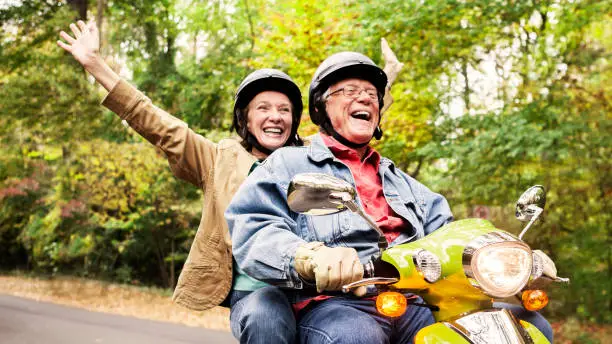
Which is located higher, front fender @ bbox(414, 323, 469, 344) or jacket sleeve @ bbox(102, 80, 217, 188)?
jacket sleeve @ bbox(102, 80, 217, 188)

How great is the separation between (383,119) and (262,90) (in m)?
7.07

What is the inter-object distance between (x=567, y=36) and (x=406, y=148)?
11.0 feet

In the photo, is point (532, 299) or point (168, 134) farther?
point (168, 134)

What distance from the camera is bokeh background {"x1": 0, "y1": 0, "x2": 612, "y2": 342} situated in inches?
380

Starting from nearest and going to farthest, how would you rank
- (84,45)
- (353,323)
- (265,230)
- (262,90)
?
1. (353,323)
2. (265,230)
3. (262,90)
4. (84,45)

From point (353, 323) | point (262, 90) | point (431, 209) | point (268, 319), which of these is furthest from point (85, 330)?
point (353, 323)

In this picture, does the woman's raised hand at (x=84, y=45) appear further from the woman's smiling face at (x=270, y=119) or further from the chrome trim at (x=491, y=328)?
the chrome trim at (x=491, y=328)

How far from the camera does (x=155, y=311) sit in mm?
13586

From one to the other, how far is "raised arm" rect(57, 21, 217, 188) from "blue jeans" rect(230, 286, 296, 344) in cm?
188

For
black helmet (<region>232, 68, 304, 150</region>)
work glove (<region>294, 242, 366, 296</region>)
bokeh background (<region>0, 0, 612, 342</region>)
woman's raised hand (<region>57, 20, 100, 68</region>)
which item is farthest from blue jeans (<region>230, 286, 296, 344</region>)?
bokeh background (<region>0, 0, 612, 342</region>)

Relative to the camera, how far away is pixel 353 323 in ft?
7.20

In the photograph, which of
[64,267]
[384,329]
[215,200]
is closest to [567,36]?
[215,200]

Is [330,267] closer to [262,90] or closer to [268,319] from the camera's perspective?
[268,319]

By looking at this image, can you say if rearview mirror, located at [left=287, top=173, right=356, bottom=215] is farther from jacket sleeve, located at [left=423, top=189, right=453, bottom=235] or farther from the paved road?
the paved road
